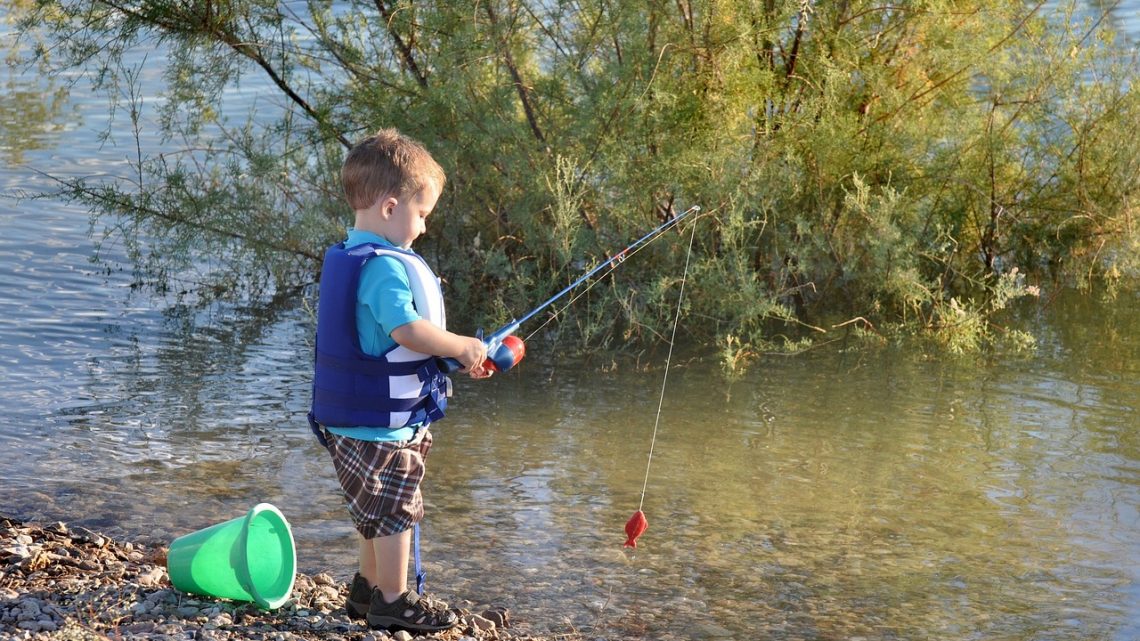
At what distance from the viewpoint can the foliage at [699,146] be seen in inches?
283

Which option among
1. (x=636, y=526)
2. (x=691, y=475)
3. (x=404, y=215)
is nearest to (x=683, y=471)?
(x=691, y=475)

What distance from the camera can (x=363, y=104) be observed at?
25.6 feet

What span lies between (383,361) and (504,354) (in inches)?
13.5

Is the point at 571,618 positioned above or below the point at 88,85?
below

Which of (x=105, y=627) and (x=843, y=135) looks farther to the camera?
(x=843, y=135)

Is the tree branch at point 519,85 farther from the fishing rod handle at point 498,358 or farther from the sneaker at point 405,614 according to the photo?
the sneaker at point 405,614

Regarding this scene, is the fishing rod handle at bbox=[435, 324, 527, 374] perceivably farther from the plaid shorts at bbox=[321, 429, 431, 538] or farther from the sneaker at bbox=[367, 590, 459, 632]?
the sneaker at bbox=[367, 590, 459, 632]

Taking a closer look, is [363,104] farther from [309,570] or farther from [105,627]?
[105,627]

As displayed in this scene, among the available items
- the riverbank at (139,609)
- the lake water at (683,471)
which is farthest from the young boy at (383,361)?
the lake water at (683,471)

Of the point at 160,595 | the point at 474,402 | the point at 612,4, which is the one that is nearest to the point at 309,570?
the point at 160,595

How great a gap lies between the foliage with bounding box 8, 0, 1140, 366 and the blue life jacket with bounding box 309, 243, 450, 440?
3.27 m

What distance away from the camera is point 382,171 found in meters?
3.74

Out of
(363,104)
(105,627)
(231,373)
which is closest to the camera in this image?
(105,627)

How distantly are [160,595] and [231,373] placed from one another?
3471mm
